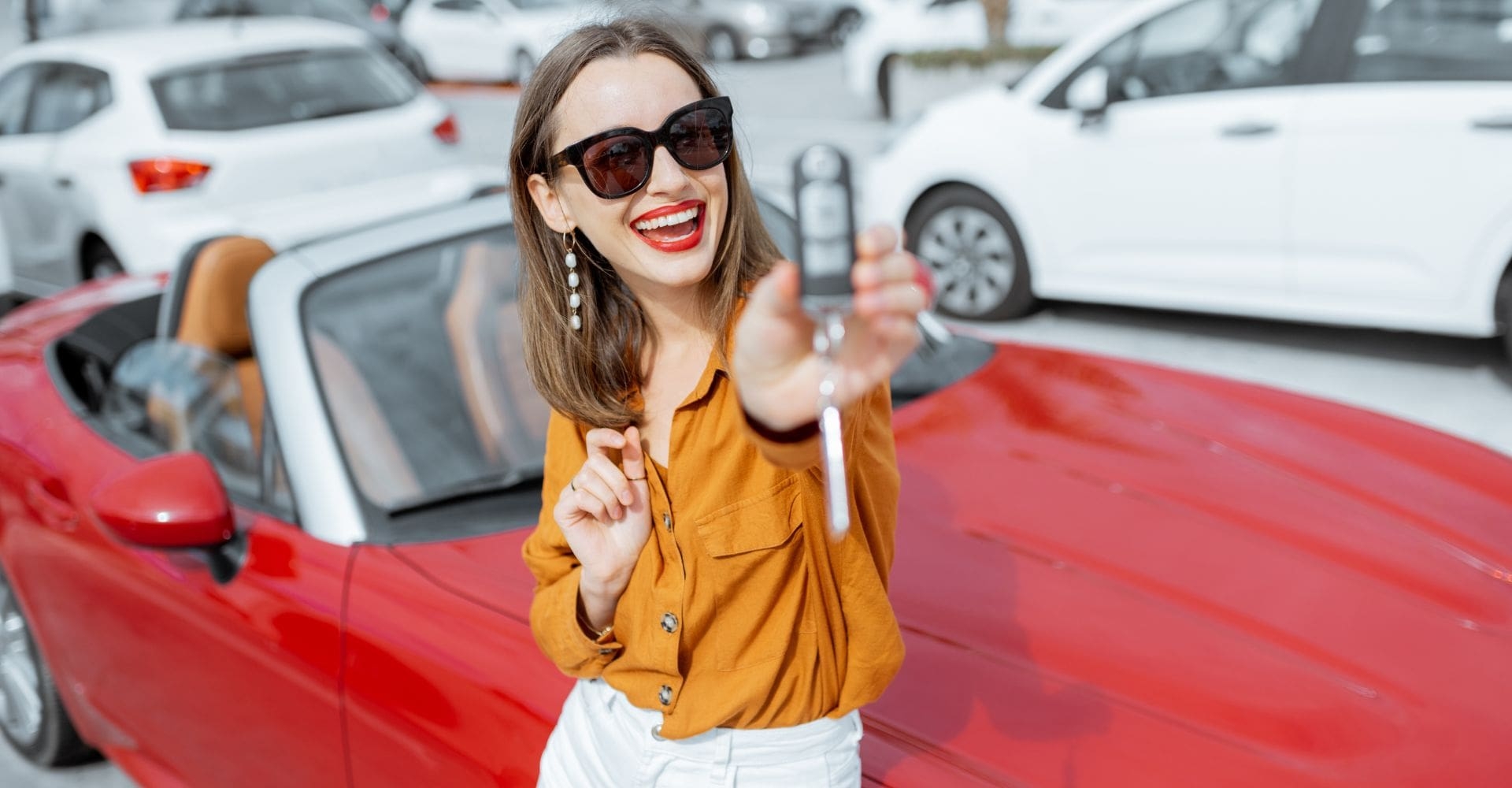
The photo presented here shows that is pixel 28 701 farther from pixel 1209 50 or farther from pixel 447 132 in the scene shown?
pixel 1209 50

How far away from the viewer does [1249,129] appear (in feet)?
17.6

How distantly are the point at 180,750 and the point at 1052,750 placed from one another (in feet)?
5.84

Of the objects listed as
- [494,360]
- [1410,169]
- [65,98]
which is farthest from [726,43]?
[494,360]

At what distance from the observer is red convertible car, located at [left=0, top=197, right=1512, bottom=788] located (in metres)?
1.80

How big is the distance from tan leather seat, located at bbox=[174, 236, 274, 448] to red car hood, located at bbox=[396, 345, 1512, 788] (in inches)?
46.1

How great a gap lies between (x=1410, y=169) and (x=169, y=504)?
4366 mm

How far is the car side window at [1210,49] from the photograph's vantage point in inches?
212

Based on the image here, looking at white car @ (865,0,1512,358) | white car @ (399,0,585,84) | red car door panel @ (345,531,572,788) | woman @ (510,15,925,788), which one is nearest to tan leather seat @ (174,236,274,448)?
red car door panel @ (345,531,572,788)

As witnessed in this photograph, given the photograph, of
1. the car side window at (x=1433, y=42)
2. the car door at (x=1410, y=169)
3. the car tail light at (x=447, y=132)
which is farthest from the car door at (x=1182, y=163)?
the car tail light at (x=447, y=132)

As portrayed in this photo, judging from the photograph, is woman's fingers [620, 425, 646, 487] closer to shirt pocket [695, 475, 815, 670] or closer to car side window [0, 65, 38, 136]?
shirt pocket [695, 475, 815, 670]

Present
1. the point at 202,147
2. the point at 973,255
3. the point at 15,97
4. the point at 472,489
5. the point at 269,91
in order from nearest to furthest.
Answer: the point at 472,489, the point at 973,255, the point at 202,147, the point at 269,91, the point at 15,97

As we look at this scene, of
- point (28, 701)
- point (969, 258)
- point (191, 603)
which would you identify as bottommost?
point (28, 701)

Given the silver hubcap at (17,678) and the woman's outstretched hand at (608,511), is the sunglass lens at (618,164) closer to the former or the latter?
the woman's outstretched hand at (608,511)

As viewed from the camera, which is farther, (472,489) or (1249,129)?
(1249,129)
